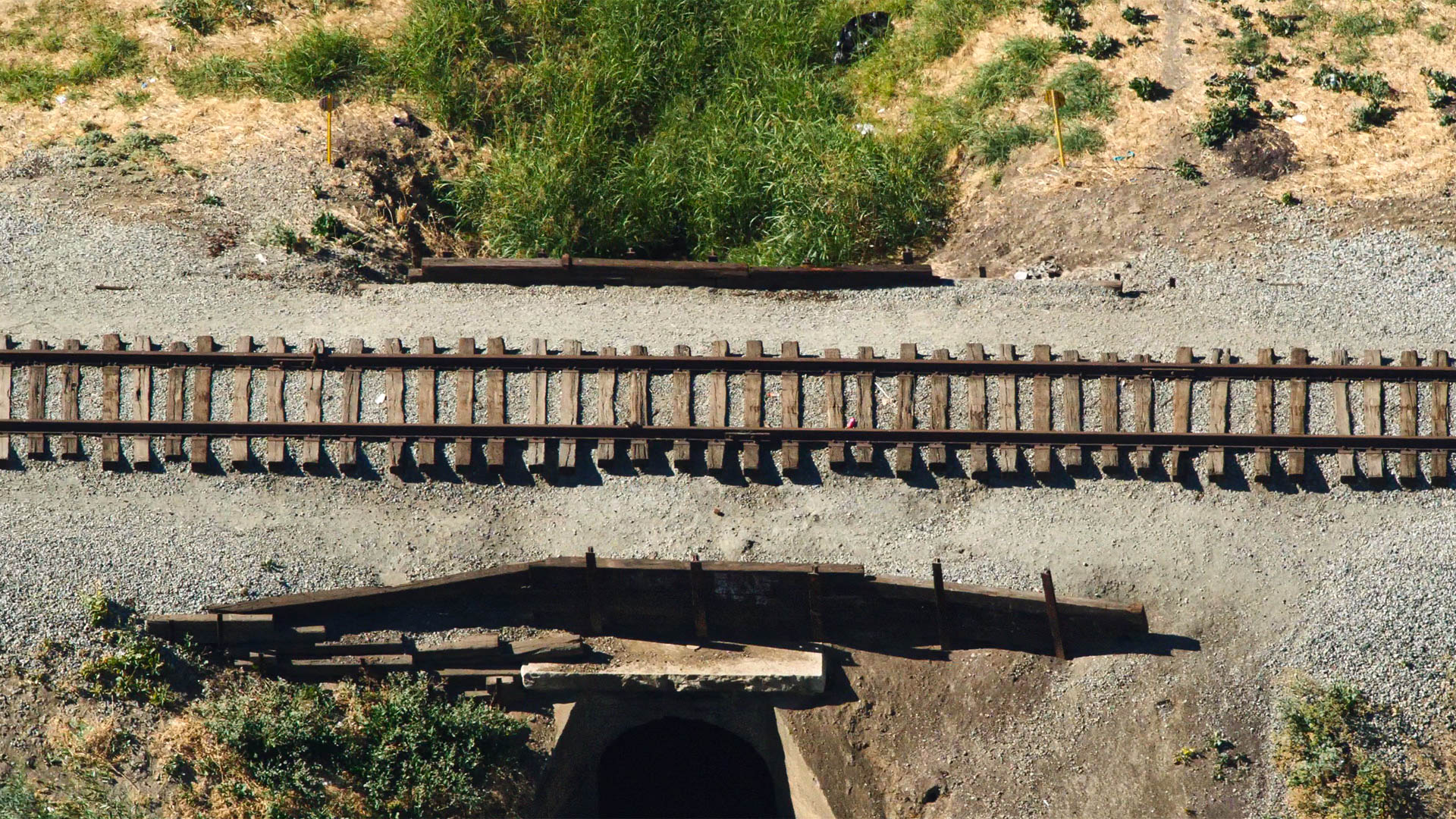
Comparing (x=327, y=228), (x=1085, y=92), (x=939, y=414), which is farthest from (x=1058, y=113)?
(x=327, y=228)

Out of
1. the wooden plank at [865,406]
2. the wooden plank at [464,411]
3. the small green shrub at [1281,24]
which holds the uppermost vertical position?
the small green shrub at [1281,24]

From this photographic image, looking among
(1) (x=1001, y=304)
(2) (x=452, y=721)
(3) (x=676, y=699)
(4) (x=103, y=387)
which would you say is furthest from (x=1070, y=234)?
(4) (x=103, y=387)

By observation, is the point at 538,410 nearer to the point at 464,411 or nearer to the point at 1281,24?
the point at 464,411

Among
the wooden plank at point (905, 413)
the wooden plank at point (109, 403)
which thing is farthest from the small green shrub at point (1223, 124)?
the wooden plank at point (109, 403)

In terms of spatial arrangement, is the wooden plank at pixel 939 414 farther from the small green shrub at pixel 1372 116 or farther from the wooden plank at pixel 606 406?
the small green shrub at pixel 1372 116

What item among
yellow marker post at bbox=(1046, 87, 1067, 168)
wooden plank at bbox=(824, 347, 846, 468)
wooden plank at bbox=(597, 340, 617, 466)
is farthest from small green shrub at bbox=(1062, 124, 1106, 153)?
wooden plank at bbox=(597, 340, 617, 466)
